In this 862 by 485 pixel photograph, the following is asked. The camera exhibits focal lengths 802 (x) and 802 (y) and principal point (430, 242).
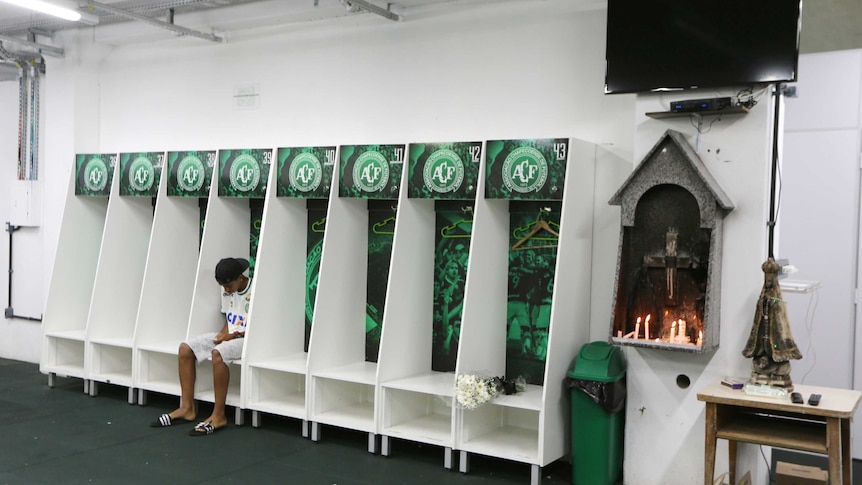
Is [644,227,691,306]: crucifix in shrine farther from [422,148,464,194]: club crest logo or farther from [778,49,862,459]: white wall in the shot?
[422,148,464,194]: club crest logo

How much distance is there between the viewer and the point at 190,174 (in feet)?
21.4

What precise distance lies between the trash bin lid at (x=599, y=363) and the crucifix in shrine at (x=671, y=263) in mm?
448

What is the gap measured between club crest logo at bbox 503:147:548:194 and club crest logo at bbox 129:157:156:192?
129 inches

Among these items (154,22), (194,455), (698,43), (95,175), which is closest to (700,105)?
(698,43)

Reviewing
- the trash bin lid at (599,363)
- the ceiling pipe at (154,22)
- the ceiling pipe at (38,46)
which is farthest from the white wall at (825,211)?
the ceiling pipe at (38,46)

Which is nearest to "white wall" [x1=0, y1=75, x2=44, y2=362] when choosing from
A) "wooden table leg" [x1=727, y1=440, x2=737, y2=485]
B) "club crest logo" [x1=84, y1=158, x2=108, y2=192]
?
"club crest logo" [x1=84, y1=158, x2=108, y2=192]

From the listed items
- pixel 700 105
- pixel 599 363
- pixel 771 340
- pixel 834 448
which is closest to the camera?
pixel 834 448

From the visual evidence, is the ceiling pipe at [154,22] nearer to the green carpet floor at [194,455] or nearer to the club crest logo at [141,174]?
the club crest logo at [141,174]

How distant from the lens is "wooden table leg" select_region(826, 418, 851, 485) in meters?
3.66

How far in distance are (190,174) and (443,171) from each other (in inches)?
94.0

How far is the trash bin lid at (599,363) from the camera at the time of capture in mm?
4688

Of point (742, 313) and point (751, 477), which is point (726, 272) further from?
point (751, 477)

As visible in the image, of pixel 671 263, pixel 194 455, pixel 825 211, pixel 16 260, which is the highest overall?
pixel 825 211

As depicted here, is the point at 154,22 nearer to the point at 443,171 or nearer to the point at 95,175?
the point at 95,175
